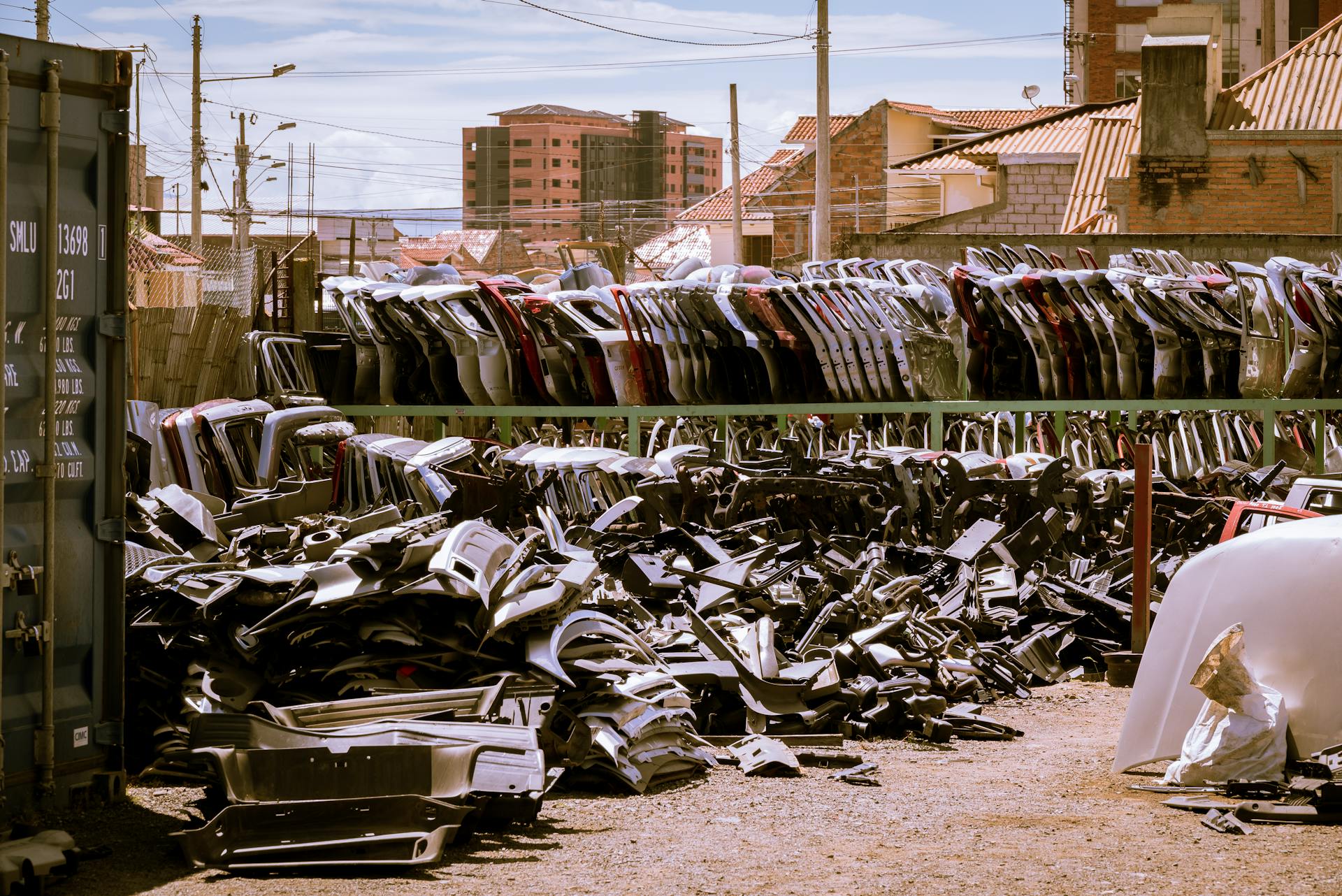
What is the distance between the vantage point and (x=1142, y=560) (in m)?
10.1

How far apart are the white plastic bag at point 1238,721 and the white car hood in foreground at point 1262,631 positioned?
0.51ft

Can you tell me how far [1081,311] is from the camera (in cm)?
1775

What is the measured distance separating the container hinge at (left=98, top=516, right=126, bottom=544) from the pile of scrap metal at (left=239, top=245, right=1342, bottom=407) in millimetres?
9215

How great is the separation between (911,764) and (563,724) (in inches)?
71.6

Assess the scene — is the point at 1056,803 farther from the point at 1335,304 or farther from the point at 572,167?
the point at 572,167

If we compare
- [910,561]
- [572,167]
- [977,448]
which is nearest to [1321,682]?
[910,561]

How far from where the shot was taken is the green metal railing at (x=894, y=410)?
54.2 ft

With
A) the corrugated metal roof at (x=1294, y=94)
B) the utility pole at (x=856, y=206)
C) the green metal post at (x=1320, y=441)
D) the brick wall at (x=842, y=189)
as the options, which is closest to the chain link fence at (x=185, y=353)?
the green metal post at (x=1320, y=441)

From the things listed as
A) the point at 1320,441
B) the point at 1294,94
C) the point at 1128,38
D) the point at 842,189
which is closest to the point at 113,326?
the point at 1320,441

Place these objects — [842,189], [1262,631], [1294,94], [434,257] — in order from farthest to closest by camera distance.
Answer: [434,257], [842,189], [1294,94], [1262,631]

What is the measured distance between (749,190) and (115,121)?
197ft

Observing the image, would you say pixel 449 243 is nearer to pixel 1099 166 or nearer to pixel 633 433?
pixel 1099 166

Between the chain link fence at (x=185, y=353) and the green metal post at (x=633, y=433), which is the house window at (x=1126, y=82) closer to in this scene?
the green metal post at (x=633, y=433)

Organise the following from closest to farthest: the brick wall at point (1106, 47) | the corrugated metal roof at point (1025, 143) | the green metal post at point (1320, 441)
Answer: the green metal post at point (1320, 441), the corrugated metal roof at point (1025, 143), the brick wall at point (1106, 47)
